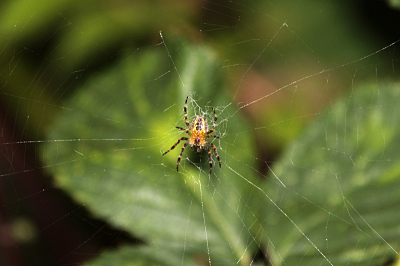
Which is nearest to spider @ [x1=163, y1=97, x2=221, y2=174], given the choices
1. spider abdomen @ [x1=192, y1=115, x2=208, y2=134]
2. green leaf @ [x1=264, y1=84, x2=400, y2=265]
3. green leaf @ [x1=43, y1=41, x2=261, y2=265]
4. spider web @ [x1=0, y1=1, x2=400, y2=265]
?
spider abdomen @ [x1=192, y1=115, x2=208, y2=134]

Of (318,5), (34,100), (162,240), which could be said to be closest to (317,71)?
(318,5)

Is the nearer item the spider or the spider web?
the spider web

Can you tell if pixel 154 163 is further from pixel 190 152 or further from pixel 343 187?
pixel 343 187

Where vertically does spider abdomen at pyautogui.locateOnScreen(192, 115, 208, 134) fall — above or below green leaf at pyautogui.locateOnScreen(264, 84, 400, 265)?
above

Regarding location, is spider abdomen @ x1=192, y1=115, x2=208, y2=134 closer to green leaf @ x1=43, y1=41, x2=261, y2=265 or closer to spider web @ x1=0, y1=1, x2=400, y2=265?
spider web @ x1=0, y1=1, x2=400, y2=265

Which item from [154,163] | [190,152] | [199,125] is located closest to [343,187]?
[154,163]

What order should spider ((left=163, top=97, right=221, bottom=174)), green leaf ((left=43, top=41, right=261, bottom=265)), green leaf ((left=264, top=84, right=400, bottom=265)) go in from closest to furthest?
green leaf ((left=264, top=84, right=400, bottom=265)) → green leaf ((left=43, top=41, right=261, bottom=265)) → spider ((left=163, top=97, right=221, bottom=174))

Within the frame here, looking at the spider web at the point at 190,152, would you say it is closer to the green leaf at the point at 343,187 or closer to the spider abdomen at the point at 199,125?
the green leaf at the point at 343,187
